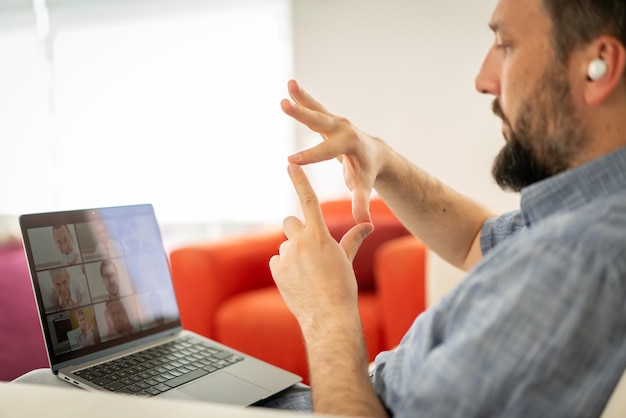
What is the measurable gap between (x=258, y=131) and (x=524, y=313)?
134 inches

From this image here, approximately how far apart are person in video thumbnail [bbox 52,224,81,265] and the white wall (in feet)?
8.56

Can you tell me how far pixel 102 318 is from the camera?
950 mm

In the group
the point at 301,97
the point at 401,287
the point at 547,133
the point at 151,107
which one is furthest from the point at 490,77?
the point at 151,107

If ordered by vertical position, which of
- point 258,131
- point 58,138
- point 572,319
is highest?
point 58,138

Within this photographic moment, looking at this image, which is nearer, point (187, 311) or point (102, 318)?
point (102, 318)

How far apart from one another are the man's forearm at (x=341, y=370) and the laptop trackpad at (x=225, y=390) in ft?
0.53

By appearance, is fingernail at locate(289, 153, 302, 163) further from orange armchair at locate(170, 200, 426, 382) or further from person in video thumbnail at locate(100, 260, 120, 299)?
orange armchair at locate(170, 200, 426, 382)

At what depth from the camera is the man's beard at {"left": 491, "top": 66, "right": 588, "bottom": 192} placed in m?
0.83

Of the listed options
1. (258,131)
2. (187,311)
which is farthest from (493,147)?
(187,311)

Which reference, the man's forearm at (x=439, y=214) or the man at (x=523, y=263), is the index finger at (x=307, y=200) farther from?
the man's forearm at (x=439, y=214)

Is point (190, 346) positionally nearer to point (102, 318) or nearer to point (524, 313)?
point (102, 318)

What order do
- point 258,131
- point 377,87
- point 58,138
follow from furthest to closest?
1. point 58,138
2. point 258,131
3. point 377,87

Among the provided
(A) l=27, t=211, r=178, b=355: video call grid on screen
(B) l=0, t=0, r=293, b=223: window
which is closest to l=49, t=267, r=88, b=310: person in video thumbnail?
(A) l=27, t=211, r=178, b=355: video call grid on screen

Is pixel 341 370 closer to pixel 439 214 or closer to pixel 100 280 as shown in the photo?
pixel 100 280
